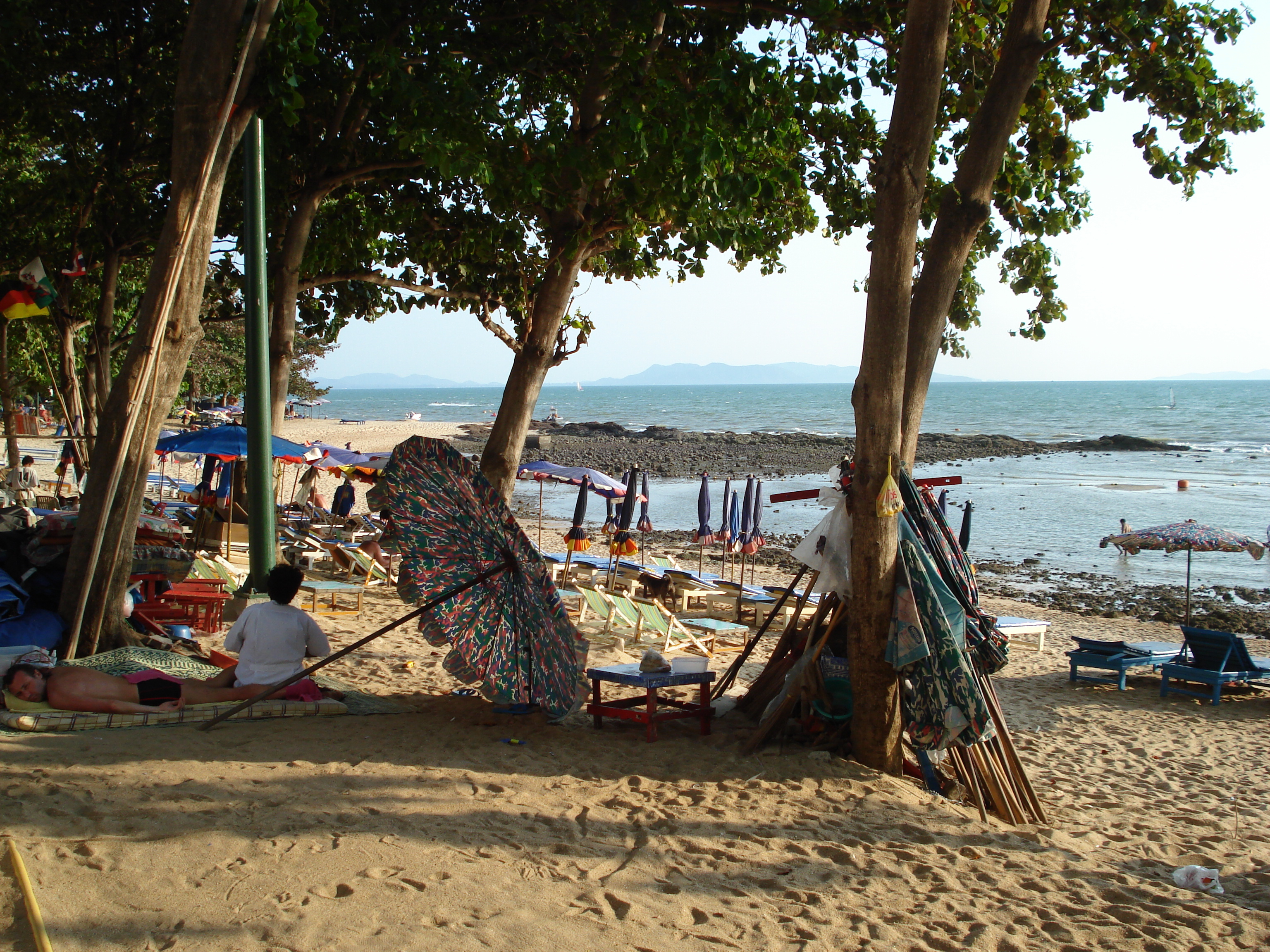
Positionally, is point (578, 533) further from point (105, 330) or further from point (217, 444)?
point (105, 330)

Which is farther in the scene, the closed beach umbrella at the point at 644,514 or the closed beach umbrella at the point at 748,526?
the closed beach umbrella at the point at 644,514

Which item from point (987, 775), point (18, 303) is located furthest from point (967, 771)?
point (18, 303)

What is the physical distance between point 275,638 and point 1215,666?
366 inches

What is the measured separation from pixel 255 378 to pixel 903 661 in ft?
18.3

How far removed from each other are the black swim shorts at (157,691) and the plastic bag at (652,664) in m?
2.80

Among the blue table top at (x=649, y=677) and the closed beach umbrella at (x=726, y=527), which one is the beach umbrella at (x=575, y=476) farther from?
the blue table top at (x=649, y=677)

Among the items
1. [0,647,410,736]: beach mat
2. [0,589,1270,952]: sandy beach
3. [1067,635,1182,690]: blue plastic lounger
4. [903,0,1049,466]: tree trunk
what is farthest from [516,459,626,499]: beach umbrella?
[0,589,1270,952]: sandy beach

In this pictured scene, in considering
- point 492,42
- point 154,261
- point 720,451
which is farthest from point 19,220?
point 720,451

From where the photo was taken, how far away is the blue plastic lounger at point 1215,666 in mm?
9914

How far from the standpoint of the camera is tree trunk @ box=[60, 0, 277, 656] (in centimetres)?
661

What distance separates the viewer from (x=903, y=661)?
5.62m

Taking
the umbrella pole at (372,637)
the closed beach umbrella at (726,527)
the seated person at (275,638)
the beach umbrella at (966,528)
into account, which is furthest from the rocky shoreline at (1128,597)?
the seated person at (275,638)

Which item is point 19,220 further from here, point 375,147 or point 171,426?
Answer: point 171,426

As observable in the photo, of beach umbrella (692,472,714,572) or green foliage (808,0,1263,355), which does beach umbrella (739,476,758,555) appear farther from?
green foliage (808,0,1263,355)
